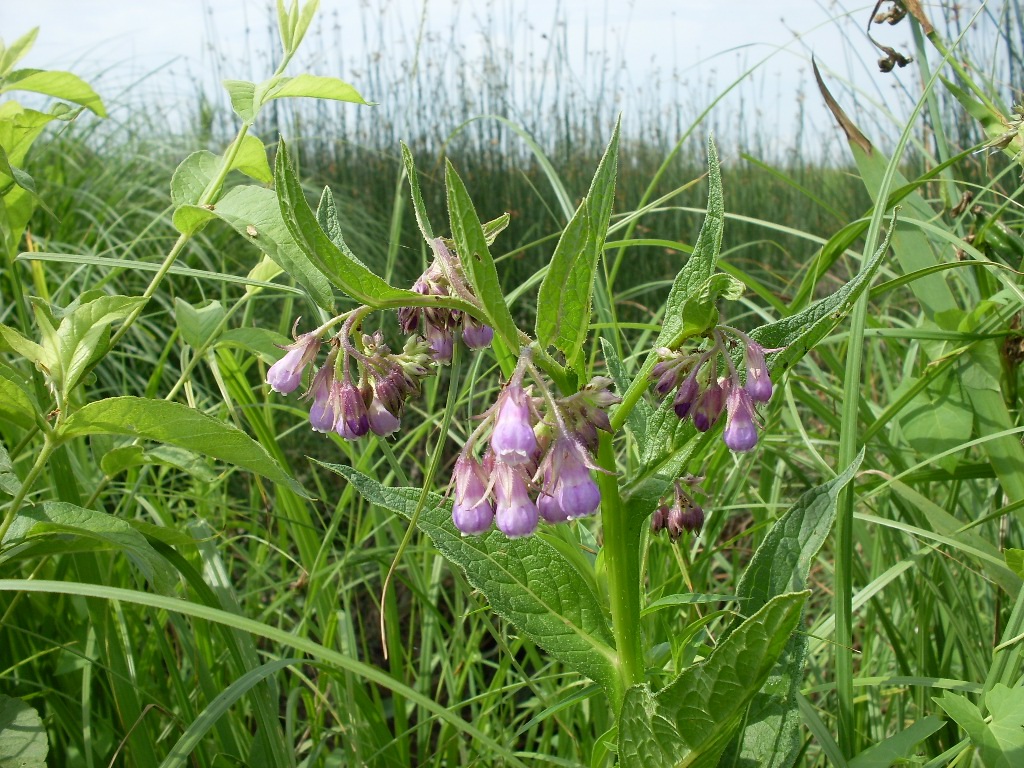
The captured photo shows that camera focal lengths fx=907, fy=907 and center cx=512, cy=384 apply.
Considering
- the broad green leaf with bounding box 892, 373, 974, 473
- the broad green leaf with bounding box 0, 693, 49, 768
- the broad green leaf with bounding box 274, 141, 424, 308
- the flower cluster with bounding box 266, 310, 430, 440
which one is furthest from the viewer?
the broad green leaf with bounding box 892, 373, 974, 473

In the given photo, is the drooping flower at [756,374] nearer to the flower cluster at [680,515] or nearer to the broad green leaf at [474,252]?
the broad green leaf at [474,252]

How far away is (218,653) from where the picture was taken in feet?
5.08

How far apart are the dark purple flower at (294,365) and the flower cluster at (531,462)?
0.57ft

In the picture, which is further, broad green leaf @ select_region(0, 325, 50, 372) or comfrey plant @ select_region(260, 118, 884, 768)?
broad green leaf @ select_region(0, 325, 50, 372)

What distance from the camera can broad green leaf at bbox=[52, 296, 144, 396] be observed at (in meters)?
0.82

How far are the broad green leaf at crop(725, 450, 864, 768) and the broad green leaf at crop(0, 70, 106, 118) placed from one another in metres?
0.87

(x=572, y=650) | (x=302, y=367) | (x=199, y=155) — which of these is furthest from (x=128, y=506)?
(x=572, y=650)

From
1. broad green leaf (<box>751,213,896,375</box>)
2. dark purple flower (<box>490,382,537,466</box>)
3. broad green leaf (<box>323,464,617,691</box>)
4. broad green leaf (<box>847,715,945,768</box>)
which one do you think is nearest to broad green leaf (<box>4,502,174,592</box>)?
broad green leaf (<box>323,464,617,691</box>)

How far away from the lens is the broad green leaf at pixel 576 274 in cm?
69

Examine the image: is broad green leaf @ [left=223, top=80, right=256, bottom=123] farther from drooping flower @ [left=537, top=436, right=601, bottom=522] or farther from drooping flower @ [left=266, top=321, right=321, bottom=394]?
drooping flower @ [left=537, top=436, right=601, bottom=522]

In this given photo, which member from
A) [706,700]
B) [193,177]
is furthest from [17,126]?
[706,700]

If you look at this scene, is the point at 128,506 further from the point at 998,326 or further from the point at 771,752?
the point at 998,326

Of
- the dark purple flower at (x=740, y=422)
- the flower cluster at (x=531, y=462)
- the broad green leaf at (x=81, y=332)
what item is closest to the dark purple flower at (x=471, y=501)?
the flower cluster at (x=531, y=462)

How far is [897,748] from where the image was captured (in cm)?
89
